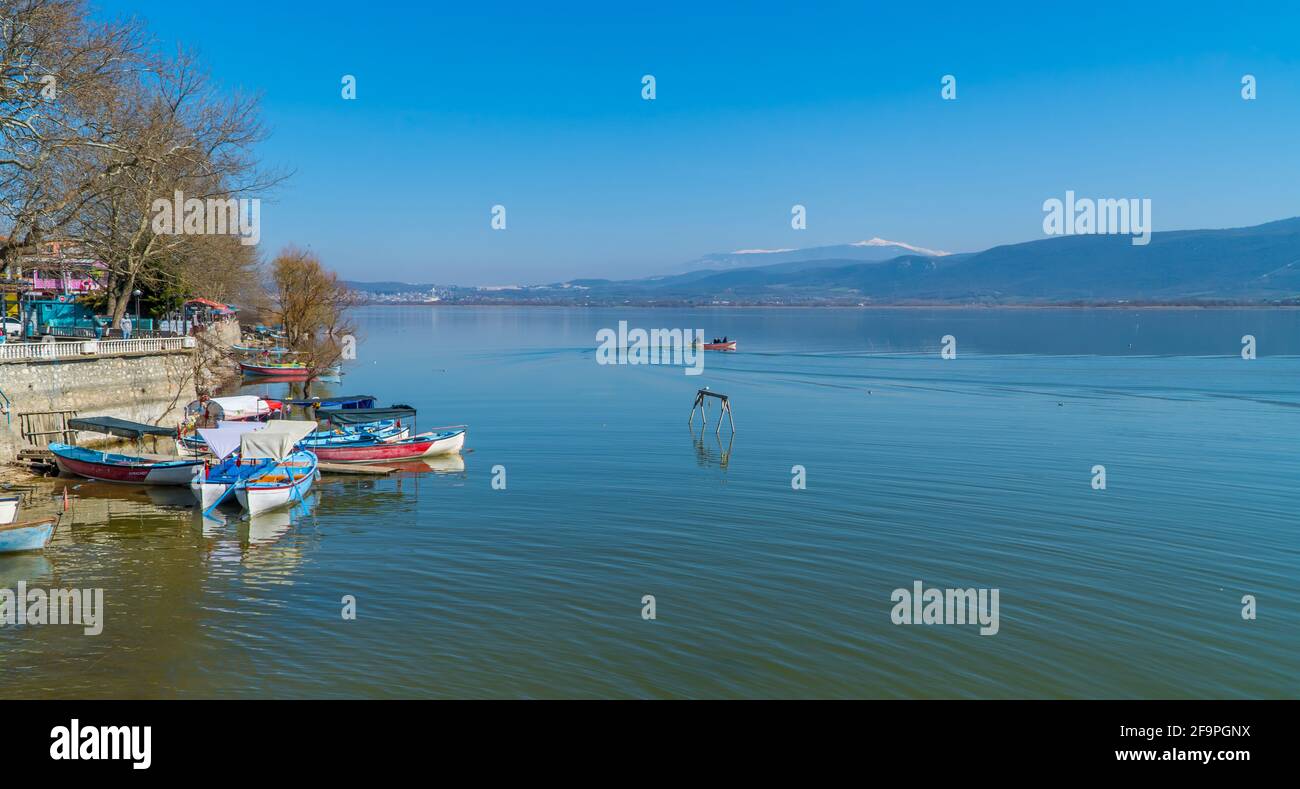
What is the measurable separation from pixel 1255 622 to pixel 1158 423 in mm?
31264

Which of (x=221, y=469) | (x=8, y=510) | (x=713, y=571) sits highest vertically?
(x=221, y=469)

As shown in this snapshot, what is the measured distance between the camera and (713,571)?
810 inches

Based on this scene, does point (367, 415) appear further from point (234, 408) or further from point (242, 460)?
point (242, 460)

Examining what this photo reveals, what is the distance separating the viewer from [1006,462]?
34.1 meters

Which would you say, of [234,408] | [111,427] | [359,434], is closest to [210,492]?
[111,427]

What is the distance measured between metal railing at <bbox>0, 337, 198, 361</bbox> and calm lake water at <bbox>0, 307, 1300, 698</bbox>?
6836mm

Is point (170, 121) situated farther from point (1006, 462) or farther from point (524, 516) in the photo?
point (1006, 462)

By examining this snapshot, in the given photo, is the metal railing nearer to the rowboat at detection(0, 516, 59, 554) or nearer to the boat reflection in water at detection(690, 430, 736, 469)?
the rowboat at detection(0, 516, 59, 554)

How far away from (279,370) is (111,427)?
1379 inches

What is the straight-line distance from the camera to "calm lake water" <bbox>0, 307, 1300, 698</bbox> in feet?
49.7

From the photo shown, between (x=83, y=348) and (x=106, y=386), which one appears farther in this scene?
(x=106, y=386)

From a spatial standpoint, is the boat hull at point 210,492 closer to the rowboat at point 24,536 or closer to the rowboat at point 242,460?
the rowboat at point 242,460
